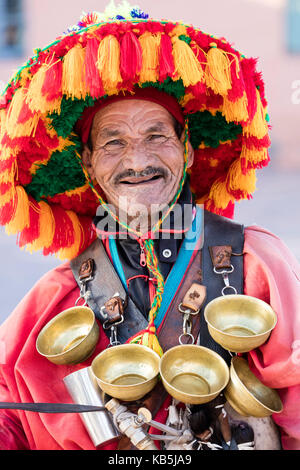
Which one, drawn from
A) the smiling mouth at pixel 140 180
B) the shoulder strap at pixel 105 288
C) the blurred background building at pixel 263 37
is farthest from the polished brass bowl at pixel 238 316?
the blurred background building at pixel 263 37

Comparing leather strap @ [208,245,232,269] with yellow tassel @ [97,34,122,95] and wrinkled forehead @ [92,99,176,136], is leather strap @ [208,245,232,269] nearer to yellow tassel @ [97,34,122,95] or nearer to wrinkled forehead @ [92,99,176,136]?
wrinkled forehead @ [92,99,176,136]

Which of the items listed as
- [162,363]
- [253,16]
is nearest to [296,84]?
[253,16]

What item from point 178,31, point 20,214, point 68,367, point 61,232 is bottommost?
point 68,367

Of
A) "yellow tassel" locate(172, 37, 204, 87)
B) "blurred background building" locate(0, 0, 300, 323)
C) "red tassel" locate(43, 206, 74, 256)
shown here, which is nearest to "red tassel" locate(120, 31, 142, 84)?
"yellow tassel" locate(172, 37, 204, 87)

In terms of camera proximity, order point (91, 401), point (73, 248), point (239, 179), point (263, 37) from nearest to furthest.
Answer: point (91, 401), point (239, 179), point (73, 248), point (263, 37)

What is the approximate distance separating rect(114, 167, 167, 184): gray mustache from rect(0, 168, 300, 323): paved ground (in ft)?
9.42

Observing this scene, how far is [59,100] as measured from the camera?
208cm

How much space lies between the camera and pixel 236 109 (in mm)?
2115

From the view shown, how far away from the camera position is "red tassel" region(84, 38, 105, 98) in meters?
1.94

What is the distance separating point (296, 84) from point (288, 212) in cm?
249

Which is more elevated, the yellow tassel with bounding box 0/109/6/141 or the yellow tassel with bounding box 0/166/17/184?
the yellow tassel with bounding box 0/109/6/141

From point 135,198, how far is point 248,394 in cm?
88

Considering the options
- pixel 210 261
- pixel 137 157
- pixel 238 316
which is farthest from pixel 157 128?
pixel 238 316

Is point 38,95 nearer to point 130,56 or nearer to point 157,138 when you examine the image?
point 130,56
